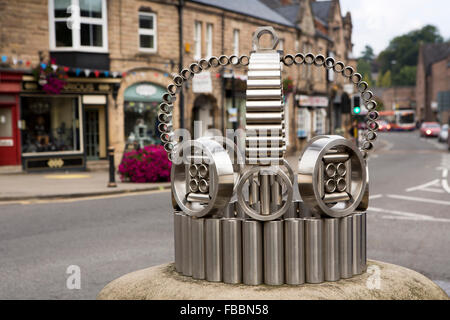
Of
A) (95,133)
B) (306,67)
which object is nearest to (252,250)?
(95,133)

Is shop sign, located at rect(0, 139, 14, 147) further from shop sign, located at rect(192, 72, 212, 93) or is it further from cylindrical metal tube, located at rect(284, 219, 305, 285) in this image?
cylindrical metal tube, located at rect(284, 219, 305, 285)

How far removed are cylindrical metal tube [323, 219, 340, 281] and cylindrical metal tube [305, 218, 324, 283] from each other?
41 mm

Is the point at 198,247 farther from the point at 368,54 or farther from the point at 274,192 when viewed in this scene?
the point at 368,54

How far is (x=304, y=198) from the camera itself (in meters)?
3.46

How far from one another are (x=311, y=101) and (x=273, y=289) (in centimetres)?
3066

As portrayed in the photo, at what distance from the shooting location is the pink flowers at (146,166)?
15844mm

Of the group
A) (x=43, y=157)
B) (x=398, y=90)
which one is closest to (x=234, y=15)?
(x=43, y=157)

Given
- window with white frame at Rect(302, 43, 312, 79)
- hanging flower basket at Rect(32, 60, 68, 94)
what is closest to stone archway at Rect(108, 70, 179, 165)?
hanging flower basket at Rect(32, 60, 68, 94)

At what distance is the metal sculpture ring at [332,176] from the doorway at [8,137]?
17.5m

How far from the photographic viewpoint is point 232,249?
136 inches

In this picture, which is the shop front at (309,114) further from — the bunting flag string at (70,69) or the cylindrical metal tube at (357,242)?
the cylindrical metal tube at (357,242)

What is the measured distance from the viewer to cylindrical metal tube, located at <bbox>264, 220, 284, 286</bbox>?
3393 millimetres
